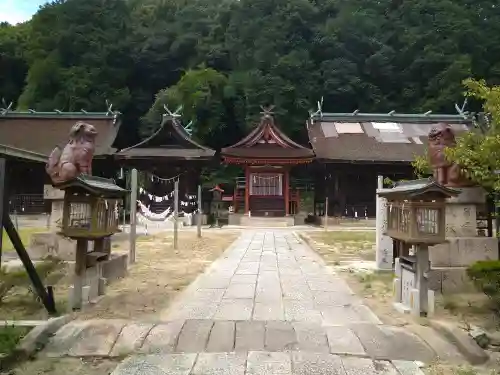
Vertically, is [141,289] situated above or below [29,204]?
below

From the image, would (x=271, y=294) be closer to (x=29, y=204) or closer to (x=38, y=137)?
(x=29, y=204)

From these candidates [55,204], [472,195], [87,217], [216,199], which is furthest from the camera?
[216,199]

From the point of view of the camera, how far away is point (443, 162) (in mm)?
9086

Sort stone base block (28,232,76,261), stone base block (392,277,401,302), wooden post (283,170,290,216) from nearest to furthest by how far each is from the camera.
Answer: stone base block (392,277,401,302)
stone base block (28,232,76,261)
wooden post (283,170,290,216)

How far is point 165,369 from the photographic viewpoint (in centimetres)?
471

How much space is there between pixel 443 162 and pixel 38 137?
27.7m

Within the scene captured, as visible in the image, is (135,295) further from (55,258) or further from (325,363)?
(325,363)

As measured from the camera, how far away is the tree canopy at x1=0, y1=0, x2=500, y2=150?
40562mm

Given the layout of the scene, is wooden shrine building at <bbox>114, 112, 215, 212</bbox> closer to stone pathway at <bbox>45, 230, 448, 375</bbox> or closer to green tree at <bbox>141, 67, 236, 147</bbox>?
green tree at <bbox>141, 67, 236, 147</bbox>

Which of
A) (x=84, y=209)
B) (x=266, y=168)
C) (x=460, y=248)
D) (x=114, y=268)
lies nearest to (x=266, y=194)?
(x=266, y=168)

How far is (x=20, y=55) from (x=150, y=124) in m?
17.8

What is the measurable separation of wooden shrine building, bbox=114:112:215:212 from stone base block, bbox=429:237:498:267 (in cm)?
1960

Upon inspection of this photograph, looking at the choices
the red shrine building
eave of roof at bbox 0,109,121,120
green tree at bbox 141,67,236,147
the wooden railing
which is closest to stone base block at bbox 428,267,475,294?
the red shrine building

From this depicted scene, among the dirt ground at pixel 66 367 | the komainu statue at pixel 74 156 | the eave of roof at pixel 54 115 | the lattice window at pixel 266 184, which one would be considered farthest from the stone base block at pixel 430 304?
the eave of roof at pixel 54 115
